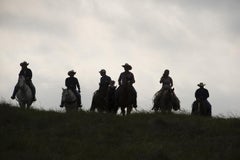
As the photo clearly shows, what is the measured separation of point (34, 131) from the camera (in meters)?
24.6

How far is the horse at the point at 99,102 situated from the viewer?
101ft

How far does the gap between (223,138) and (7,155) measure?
763 cm

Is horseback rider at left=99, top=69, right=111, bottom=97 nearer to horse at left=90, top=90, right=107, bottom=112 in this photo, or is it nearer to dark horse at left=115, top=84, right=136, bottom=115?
horse at left=90, top=90, right=107, bottom=112

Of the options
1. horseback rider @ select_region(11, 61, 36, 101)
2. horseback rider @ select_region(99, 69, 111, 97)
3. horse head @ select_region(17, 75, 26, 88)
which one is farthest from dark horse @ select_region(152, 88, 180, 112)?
horse head @ select_region(17, 75, 26, 88)

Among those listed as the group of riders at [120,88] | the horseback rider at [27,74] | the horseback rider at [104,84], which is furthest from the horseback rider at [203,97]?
the horseback rider at [27,74]

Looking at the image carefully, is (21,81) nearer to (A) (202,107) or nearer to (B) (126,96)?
(B) (126,96)

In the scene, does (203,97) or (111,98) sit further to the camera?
(203,97)

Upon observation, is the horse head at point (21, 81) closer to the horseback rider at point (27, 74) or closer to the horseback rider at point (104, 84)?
the horseback rider at point (27, 74)

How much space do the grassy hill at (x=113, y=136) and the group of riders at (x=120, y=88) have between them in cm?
283

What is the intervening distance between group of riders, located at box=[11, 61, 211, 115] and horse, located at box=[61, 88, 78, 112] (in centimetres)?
17

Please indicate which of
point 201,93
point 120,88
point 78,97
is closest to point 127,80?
→ point 120,88

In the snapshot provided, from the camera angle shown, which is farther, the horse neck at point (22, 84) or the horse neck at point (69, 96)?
the horse neck at point (69, 96)

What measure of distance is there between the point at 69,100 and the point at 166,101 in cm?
453

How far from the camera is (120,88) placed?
29.9m
